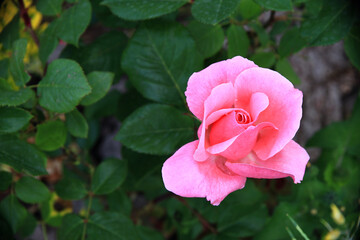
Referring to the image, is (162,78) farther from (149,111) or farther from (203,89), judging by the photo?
(203,89)

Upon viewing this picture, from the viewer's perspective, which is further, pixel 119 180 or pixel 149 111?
pixel 119 180

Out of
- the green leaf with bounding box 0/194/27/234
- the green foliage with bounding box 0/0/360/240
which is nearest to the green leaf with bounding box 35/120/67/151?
the green foliage with bounding box 0/0/360/240

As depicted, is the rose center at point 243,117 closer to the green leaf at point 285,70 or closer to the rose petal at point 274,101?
the rose petal at point 274,101

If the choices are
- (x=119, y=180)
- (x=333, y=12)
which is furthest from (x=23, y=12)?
(x=333, y=12)

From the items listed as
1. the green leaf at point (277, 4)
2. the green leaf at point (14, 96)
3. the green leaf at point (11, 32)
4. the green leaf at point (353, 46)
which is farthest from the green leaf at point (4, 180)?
the green leaf at point (353, 46)

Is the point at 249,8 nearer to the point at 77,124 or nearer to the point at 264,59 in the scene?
the point at 264,59

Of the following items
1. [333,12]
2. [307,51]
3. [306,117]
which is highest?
[333,12]
